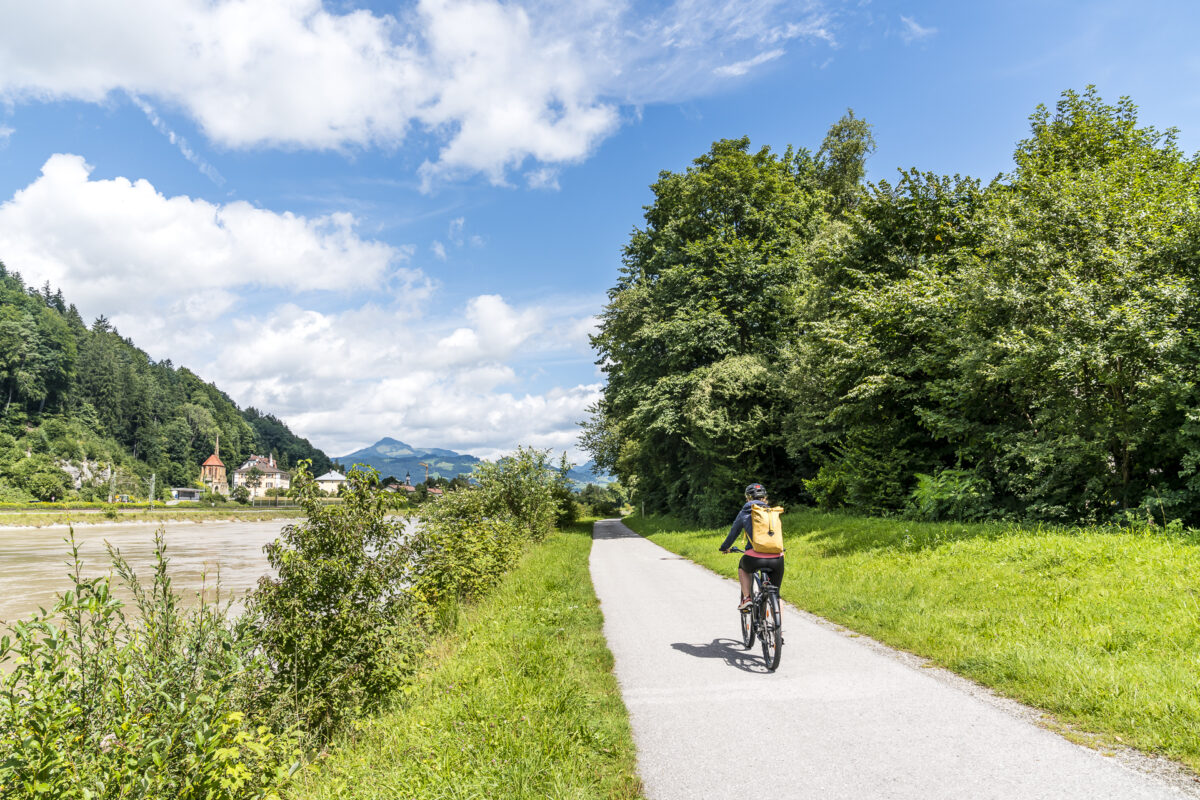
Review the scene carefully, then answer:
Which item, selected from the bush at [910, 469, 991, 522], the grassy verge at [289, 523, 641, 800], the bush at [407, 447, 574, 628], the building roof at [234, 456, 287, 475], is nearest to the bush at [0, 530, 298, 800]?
the grassy verge at [289, 523, 641, 800]

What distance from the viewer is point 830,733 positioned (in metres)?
4.69

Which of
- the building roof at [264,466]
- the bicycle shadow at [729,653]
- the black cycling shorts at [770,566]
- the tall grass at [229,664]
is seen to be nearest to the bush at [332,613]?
the tall grass at [229,664]

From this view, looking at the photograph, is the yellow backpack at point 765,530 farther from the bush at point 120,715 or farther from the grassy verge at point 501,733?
the bush at point 120,715

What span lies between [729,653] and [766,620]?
33.6 inches

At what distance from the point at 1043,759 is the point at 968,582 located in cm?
580

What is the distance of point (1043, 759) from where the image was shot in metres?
4.11

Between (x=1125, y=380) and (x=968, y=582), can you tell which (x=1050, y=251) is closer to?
→ (x=1125, y=380)

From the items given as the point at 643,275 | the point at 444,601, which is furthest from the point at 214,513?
the point at 444,601

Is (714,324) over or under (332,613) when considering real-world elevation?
over

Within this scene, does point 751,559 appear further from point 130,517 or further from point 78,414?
point 78,414

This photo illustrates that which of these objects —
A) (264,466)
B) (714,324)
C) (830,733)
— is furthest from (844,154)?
(264,466)

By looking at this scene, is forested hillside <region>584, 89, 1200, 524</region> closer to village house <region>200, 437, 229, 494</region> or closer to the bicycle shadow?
the bicycle shadow

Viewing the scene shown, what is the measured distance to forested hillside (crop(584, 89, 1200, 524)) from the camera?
35.2 ft

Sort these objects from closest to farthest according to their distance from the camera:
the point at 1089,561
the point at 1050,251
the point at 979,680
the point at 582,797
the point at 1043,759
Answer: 1. the point at 582,797
2. the point at 1043,759
3. the point at 979,680
4. the point at 1089,561
5. the point at 1050,251
